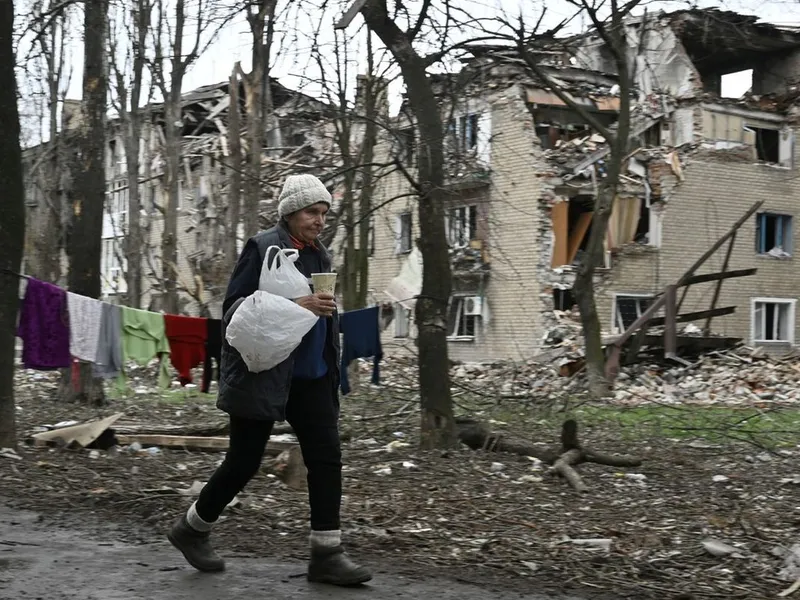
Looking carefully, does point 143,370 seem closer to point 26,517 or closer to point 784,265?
point 26,517

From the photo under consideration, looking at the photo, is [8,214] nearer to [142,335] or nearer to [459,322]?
[142,335]

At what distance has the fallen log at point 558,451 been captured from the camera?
26.2 ft

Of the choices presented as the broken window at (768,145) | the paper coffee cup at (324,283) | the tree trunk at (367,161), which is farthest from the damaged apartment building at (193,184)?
the paper coffee cup at (324,283)

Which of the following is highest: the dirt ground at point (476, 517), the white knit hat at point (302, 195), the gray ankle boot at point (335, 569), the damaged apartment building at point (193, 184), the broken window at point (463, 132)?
the damaged apartment building at point (193, 184)

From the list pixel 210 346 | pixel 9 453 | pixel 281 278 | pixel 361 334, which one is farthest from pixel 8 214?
pixel 281 278

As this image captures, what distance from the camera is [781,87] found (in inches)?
1259

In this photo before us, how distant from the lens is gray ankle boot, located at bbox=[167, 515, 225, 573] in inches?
186

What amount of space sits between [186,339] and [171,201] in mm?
18118

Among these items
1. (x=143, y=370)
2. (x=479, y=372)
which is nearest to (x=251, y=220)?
(x=143, y=370)

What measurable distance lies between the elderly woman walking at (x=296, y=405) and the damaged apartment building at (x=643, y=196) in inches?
879

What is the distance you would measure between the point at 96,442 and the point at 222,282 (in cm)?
1949

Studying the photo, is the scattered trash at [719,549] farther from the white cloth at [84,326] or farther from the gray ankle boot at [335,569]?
the white cloth at [84,326]

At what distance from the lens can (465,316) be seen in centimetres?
3091

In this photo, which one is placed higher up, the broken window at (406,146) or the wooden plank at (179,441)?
the broken window at (406,146)
